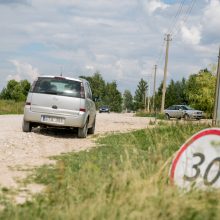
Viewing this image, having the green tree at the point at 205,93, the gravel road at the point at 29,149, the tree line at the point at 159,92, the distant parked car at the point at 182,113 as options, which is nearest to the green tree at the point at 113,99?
the tree line at the point at 159,92

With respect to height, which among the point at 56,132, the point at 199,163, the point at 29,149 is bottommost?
the point at 29,149

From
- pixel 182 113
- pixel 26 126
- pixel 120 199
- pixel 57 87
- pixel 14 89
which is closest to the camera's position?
pixel 120 199

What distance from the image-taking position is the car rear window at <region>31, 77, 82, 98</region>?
14.6 meters

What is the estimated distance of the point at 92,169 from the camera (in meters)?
5.89

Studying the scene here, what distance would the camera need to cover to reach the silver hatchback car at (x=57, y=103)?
14461 millimetres

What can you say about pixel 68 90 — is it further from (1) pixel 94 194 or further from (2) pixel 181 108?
(2) pixel 181 108

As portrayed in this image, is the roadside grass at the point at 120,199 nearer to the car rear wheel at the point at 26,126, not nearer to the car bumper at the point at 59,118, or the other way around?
the car bumper at the point at 59,118

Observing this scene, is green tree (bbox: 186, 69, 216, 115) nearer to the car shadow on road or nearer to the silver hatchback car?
the car shadow on road

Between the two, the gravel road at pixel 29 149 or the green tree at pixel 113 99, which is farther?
the green tree at pixel 113 99

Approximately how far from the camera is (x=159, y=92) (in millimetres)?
136125

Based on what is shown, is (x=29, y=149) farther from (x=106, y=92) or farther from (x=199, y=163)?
(x=106, y=92)

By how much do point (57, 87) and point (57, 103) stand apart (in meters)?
0.52

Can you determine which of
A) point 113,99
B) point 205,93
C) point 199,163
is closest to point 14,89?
point 113,99

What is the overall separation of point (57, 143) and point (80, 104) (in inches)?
73.4
